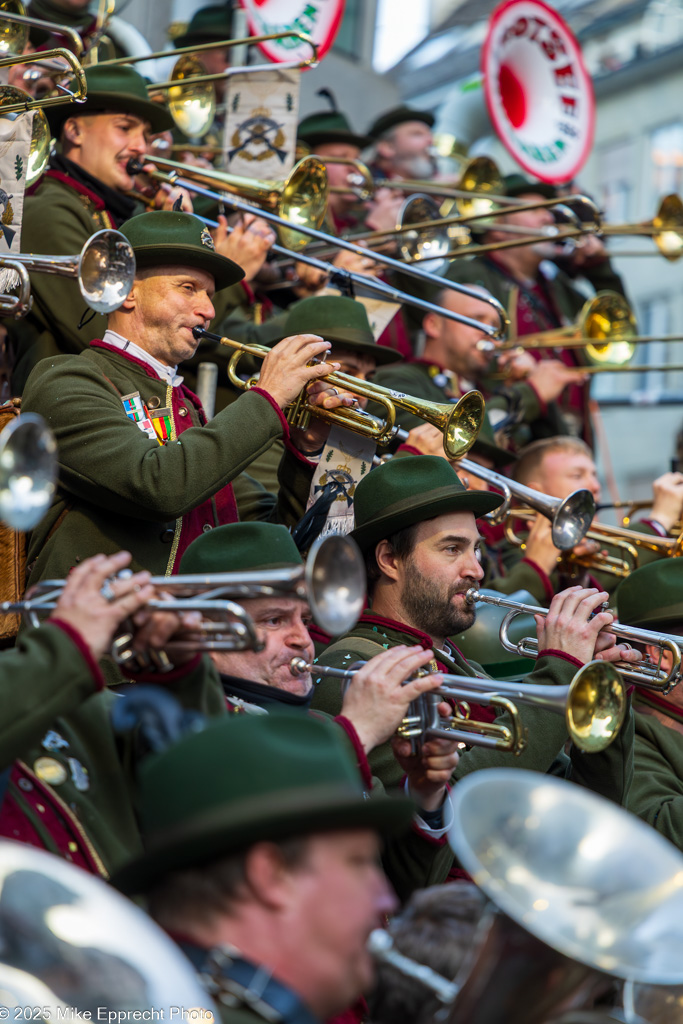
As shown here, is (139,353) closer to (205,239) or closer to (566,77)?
(205,239)

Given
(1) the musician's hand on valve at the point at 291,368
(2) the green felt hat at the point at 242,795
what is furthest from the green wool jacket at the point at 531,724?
(2) the green felt hat at the point at 242,795

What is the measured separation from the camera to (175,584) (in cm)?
407

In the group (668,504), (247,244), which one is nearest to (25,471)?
(247,244)

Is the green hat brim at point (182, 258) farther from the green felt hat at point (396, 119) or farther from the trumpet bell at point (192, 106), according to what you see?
the green felt hat at point (396, 119)

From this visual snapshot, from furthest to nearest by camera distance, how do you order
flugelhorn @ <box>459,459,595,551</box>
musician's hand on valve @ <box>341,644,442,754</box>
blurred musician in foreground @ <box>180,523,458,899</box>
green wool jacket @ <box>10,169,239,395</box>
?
flugelhorn @ <box>459,459,595,551</box>
green wool jacket @ <box>10,169,239,395</box>
blurred musician in foreground @ <box>180,523,458,899</box>
musician's hand on valve @ <box>341,644,442,754</box>

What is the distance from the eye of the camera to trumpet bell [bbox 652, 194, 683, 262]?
1066 centimetres

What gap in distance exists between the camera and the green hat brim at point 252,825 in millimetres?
3107

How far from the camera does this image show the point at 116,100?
710 cm

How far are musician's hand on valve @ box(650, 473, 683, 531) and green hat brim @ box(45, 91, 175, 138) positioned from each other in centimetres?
329

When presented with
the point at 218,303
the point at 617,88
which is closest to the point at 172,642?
the point at 218,303

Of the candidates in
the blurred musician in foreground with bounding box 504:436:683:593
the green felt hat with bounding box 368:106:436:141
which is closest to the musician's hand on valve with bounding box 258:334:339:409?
the blurred musician in foreground with bounding box 504:436:683:593

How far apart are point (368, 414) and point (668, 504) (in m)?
2.89

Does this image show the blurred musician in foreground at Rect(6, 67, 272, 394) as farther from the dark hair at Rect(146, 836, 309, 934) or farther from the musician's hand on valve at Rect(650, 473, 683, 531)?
the dark hair at Rect(146, 836, 309, 934)

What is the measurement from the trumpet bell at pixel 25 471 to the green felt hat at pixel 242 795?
685 millimetres
